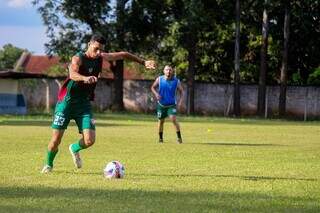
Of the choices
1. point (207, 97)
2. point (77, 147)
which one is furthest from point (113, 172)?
point (207, 97)

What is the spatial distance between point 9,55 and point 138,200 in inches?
5208

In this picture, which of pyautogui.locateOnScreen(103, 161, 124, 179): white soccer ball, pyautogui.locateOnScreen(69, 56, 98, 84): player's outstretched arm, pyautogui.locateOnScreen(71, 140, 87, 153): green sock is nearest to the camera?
pyautogui.locateOnScreen(69, 56, 98, 84): player's outstretched arm

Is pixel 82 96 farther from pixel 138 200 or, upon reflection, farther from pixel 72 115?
pixel 138 200

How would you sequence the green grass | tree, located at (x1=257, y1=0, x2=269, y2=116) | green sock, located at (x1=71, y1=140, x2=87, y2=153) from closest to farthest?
the green grass < green sock, located at (x1=71, y1=140, x2=87, y2=153) < tree, located at (x1=257, y1=0, x2=269, y2=116)

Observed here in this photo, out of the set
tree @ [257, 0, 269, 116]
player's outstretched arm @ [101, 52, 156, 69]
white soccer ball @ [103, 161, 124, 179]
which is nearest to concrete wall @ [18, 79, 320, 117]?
tree @ [257, 0, 269, 116]

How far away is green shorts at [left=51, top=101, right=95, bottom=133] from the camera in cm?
1257

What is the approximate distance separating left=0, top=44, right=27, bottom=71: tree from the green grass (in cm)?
11663

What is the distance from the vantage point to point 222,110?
55469mm

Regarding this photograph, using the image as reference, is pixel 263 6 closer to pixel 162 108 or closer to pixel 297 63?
pixel 297 63

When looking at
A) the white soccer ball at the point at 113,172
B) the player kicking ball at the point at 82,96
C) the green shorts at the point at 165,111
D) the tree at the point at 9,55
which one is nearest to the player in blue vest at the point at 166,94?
the green shorts at the point at 165,111

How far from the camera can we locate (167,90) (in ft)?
70.9

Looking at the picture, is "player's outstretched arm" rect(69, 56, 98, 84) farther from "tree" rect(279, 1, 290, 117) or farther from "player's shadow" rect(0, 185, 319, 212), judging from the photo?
"tree" rect(279, 1, 290, 117)

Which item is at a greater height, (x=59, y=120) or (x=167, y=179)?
(x=59, y=120)

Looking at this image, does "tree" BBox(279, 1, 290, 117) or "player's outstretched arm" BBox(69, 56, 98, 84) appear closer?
"player's outstretched arm" BBox(69, 56, 98, 84)
